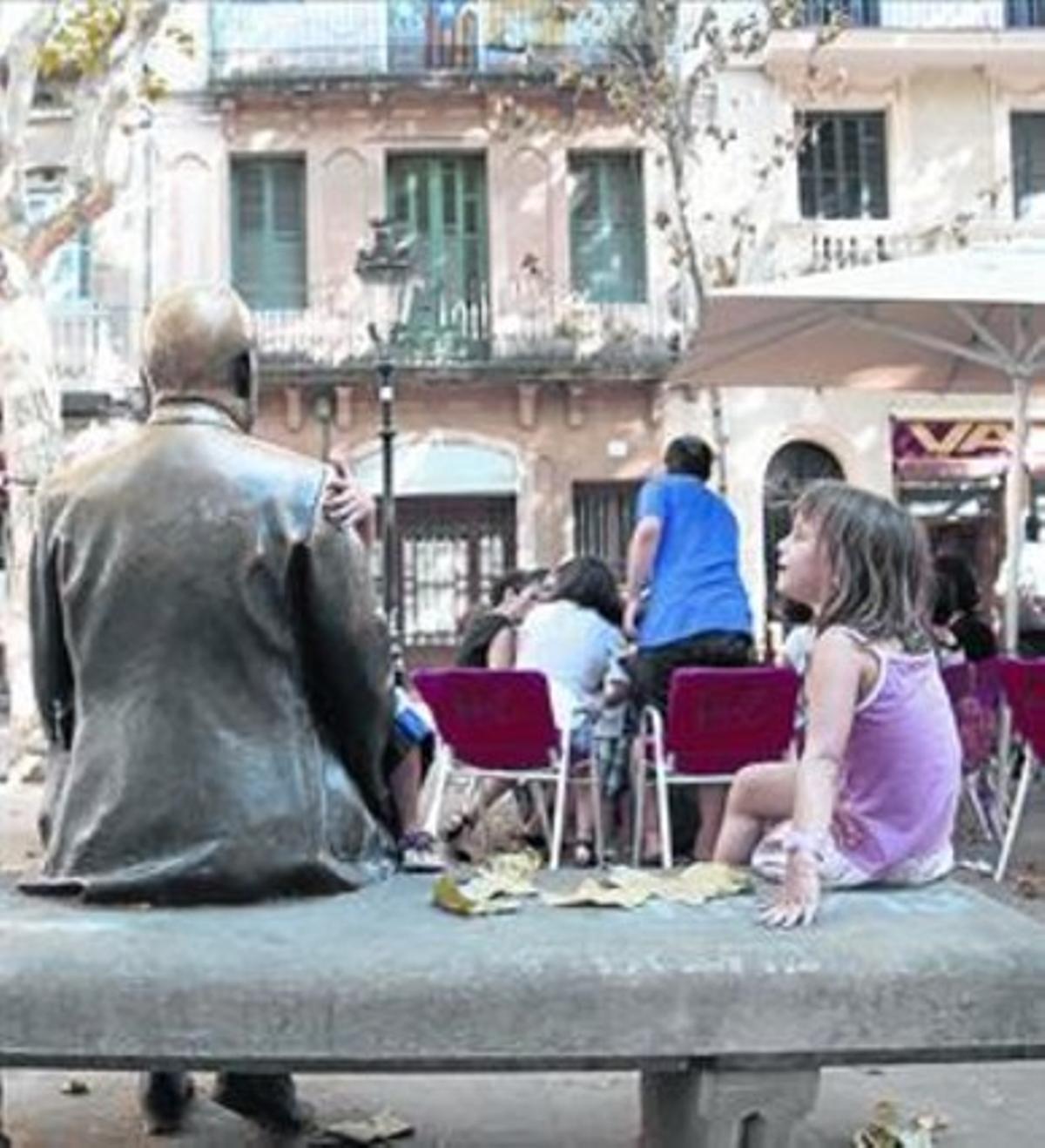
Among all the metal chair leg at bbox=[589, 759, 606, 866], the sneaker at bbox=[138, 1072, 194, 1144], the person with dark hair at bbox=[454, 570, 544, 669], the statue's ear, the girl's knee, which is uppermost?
the statue's ear

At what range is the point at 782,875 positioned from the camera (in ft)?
11.6

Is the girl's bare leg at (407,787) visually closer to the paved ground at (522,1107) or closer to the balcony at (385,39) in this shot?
the paved ground at (522,1107)

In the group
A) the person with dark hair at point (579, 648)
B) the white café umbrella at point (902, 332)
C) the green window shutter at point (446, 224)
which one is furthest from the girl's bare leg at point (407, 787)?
the green window shutter at point (446, 224)

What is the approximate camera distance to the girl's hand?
3.15 meters

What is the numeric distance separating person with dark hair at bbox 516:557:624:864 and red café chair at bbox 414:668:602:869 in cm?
35

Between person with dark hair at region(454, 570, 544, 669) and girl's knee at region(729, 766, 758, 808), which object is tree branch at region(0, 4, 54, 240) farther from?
girl's knee at region(729, 766, 758, 808)

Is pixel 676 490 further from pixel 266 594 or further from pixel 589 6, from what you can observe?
pixel 589 6

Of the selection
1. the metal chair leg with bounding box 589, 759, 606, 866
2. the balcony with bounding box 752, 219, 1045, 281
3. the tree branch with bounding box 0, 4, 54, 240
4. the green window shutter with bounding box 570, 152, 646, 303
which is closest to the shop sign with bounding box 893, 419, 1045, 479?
the balcony with bounding box 752, 219, 1045, 281

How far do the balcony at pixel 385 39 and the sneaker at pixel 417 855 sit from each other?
22.3m

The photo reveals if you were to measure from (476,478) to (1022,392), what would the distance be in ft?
52.7

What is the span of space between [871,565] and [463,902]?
1.09 metres

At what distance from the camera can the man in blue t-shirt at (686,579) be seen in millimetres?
7453

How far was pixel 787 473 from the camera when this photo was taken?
24.5 m

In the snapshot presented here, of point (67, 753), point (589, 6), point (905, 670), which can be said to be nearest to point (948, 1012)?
point (905, 670)
